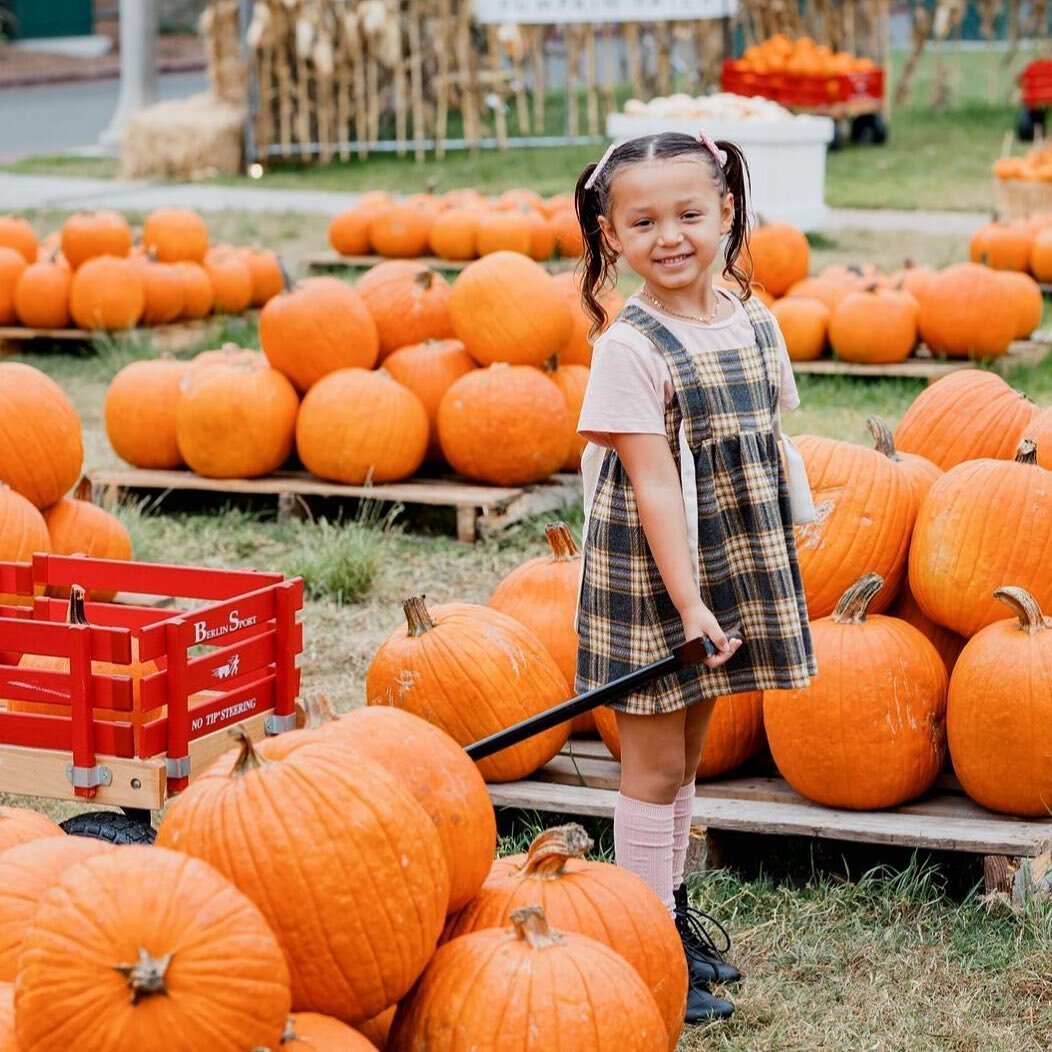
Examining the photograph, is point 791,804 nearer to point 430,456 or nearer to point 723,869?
point 723,869

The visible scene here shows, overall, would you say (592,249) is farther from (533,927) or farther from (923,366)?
(923,366)

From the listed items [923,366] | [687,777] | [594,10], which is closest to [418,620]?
[687,777]

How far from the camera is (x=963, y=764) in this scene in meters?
3.32

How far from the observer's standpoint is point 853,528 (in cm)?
360

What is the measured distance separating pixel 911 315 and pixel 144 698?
17.1 ft

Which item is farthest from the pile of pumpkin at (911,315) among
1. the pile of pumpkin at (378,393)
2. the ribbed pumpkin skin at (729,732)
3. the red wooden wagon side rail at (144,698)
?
the red wooden wagon side rail at (144,698)

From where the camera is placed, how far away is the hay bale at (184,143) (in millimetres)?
14711

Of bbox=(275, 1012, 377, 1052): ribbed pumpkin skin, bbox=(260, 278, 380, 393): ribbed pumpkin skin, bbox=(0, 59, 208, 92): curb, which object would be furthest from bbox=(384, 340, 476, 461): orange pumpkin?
bbox=(0, 59, 208, 92): curb

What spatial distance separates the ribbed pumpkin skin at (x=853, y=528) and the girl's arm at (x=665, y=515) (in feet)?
A: 3.08

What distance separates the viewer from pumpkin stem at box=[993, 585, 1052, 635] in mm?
3227

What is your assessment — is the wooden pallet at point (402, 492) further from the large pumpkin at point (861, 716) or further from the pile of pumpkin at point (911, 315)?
the large pumpkin at point (861, 716)

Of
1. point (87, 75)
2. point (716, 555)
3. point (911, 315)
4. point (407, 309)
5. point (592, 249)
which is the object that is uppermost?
point (87, 75)

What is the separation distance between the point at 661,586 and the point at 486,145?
1378 cm

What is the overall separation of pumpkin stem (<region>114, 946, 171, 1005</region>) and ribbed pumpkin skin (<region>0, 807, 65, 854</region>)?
73 centimetres
